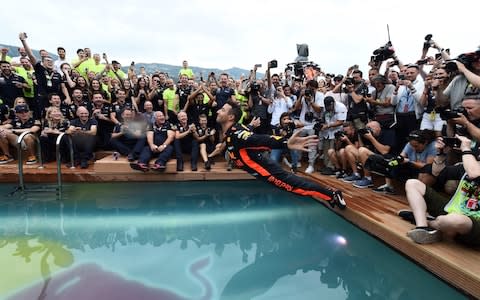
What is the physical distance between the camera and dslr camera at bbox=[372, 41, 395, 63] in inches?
227

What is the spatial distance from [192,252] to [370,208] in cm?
241

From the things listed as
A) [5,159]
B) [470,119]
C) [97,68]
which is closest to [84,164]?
[5,159]

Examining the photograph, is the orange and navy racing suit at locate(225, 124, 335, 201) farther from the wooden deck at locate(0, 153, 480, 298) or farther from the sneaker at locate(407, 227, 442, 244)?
the sneaker at locate(407, 227, 442, 244)

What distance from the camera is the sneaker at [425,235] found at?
10.3 ft

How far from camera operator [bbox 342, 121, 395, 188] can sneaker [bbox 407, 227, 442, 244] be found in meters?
1.99

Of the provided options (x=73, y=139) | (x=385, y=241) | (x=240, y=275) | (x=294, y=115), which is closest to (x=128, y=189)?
(x=73, y=139)

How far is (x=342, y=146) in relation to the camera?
628cm

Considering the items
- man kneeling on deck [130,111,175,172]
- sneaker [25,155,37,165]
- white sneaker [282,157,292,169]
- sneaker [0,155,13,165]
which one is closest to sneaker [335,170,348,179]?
white sneaker [282,157,292,169]

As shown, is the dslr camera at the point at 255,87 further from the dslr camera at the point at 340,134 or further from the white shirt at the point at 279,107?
the dslr camera at the point at 340,134

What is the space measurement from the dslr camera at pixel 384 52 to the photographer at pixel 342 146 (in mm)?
1330

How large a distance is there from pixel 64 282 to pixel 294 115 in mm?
5745

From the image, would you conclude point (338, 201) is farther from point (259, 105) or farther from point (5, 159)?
point (5, 159)

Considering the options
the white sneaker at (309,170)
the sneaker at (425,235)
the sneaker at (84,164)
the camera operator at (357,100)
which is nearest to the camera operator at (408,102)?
the camera operator at (357,100)

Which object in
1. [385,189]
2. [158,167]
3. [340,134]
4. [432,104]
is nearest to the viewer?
[432,104]
